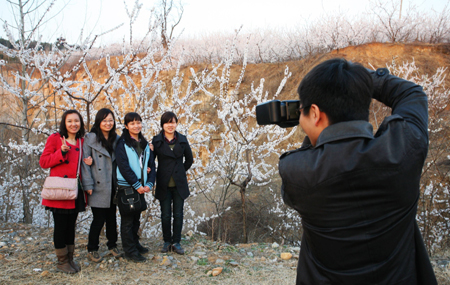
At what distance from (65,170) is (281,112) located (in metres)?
2.69

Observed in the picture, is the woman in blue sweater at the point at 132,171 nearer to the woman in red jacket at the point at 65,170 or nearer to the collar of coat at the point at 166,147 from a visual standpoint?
the collar of coat at the point at 166,147

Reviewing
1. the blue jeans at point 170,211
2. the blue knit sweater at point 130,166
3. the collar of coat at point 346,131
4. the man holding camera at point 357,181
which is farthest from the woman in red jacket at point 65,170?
the collar of coat at point 346,131

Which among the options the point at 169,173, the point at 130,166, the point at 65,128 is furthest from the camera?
the point at 169,173

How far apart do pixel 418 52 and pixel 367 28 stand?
110 inches

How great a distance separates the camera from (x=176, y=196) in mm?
3949

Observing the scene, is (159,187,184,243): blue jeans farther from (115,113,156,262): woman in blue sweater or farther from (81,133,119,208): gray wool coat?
(81,133,119,208): gray wool coat

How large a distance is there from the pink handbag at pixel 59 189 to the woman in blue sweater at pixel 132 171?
1.68 feet

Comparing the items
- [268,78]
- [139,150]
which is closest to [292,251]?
[139,150]

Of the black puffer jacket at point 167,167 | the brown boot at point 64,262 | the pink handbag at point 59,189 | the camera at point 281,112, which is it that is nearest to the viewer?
the camera at point 281,112

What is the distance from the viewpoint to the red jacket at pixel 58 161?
306cm

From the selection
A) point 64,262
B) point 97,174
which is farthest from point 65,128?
point 64,262

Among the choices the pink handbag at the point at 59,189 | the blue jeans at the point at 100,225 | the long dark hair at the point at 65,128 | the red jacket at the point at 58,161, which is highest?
the long dark hair at the point at 65,128

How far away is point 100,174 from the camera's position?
3414mm

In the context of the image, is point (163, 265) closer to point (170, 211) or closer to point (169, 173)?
point (170, 211)
